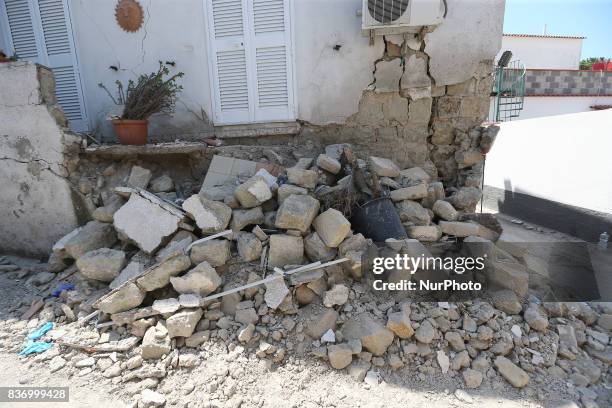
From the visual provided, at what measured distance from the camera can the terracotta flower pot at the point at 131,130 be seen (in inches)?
143

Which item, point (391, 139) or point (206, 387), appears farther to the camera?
point (391, 139)

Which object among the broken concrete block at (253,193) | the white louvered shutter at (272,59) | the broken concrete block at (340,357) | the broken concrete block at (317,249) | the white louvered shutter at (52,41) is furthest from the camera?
the white louvered shutter at (52,41)

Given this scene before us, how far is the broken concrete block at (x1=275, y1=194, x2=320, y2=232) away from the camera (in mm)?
2770

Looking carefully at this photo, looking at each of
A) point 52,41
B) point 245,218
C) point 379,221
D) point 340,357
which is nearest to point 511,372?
point 340,357

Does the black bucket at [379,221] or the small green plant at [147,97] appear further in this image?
the small green plant at [147,97]

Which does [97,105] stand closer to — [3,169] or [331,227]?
[3,169]

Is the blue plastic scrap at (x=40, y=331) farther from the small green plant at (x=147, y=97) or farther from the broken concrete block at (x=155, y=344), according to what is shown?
the small green plant at (x=147, y=97)

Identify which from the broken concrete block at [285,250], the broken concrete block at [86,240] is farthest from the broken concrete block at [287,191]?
the broken concrete block at [86,240]

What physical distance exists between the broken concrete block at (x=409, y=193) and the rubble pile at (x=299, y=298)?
0.04 ft

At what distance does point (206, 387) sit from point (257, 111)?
10.1 ft

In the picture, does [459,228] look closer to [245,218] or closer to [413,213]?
[413,213]

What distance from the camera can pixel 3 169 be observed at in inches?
140

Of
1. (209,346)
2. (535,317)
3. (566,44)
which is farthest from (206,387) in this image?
(566,44)

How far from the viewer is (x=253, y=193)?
3000mm
